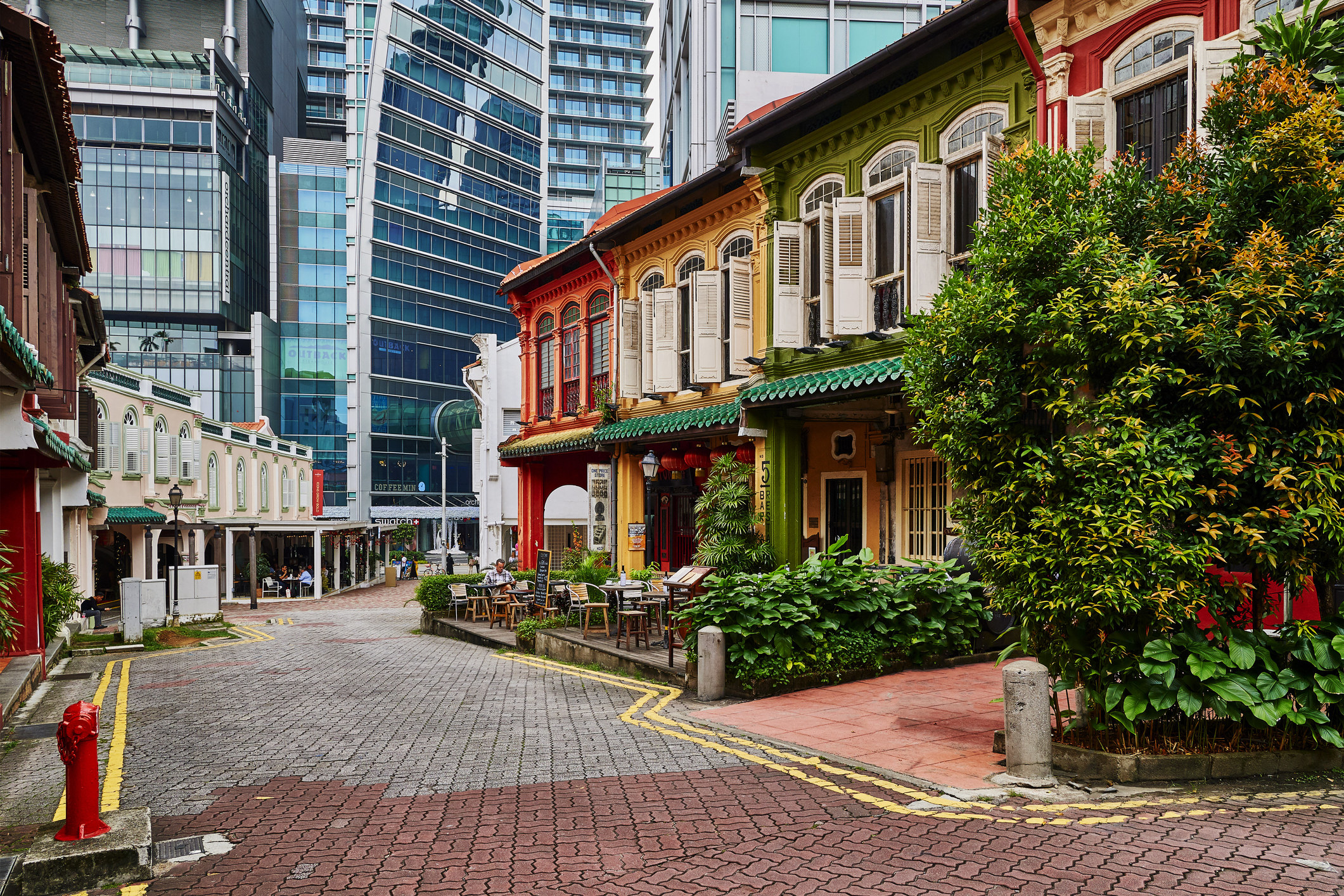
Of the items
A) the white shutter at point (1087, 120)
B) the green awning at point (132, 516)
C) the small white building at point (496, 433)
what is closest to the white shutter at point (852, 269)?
the white shutter at point (1087, 120)

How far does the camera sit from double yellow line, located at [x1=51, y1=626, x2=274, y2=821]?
696 cm

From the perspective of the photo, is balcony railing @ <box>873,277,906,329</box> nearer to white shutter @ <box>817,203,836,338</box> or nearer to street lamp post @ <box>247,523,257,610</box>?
white shutter @ <box>817,203,836,338</box>

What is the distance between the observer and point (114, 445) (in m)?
29.1

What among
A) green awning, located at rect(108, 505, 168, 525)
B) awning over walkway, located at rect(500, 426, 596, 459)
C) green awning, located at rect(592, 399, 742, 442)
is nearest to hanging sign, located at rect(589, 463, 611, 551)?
awning over walkway, located at rect(500, 426, 596, 459)

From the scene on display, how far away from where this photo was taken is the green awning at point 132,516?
28969mm

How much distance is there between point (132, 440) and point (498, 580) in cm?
1744

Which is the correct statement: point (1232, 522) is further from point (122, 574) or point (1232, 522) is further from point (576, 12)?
point (576, 12)

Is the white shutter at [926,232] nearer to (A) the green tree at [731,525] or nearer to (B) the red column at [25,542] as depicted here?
(A) the green tree at [731,525]

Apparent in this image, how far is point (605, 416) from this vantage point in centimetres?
1928

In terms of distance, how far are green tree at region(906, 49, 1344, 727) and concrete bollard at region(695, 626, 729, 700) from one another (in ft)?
11.7

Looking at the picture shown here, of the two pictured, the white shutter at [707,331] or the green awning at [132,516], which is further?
the green awning at [132,516]

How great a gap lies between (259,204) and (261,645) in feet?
202

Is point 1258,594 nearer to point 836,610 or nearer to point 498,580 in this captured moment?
point 836,610

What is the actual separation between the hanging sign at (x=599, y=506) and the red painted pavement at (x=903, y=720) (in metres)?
9.94
